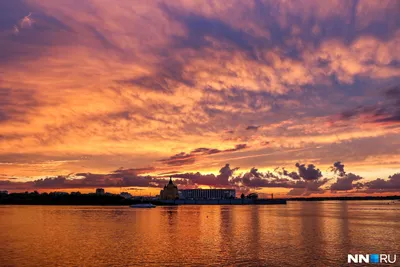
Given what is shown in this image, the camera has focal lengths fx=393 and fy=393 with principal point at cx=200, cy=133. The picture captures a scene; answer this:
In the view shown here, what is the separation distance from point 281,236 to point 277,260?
1172 inches

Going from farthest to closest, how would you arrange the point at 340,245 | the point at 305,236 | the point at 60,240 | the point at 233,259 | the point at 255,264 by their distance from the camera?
the point at 305,236 < the point at 60,240 < the point at 340,245 < the point at 233,259 < the point at 255,264

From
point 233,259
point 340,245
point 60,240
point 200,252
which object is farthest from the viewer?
point 60,240

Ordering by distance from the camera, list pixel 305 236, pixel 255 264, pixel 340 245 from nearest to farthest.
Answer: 1. pixel 255 264
2. pixel 340 245
3. pixel 305 236

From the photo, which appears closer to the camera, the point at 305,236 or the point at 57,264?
the point at 57,264

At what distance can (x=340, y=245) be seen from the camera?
69.4 metres

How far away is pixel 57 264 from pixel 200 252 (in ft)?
69.6

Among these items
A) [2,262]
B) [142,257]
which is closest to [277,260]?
[142,257]

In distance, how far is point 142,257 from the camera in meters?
56.7

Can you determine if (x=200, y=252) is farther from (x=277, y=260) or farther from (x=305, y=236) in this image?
(x=305, y=236)

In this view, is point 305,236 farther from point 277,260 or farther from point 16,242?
point 16,242

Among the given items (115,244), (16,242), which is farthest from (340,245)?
(16,242)

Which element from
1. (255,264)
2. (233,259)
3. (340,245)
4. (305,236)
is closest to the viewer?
(255,264)

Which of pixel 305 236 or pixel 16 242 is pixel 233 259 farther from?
pixel 16 242

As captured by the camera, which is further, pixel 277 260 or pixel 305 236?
pixel 305 236
